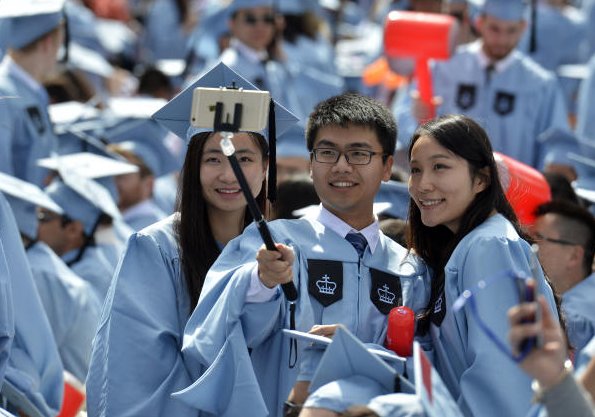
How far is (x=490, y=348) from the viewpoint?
4418 mm

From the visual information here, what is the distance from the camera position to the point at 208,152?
5.19 m

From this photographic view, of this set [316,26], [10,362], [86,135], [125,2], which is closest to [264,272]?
[10,362]

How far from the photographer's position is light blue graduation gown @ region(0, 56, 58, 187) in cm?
805

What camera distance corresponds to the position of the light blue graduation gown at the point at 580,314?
5742mm

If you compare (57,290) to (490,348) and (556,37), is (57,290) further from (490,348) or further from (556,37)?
(556,37)

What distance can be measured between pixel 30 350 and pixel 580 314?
2.32m

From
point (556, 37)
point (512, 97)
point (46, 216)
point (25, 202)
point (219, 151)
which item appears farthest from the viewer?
point (556, 37)

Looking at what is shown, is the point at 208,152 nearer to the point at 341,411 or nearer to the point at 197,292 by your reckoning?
the point at 197,292

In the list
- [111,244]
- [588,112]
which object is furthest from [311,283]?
[588,112]

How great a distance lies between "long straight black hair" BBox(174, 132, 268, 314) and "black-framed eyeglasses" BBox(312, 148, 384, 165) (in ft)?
1.32

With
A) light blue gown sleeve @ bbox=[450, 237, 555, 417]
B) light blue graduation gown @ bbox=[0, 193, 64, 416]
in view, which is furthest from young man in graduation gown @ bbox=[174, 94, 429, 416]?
light blue graduation gown @ bbox=[0, 193, 64, 416]

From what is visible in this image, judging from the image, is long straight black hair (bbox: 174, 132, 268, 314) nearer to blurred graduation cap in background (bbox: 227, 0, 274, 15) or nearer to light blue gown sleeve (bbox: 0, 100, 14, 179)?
light blue gown sleeve (bbox: 0, 100, 14, 179)

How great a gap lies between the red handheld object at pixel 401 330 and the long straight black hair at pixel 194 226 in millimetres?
886

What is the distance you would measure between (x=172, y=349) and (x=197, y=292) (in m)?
0.23
